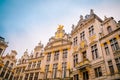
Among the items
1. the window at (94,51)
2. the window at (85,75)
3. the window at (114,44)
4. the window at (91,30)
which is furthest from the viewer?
the window at (91,30)

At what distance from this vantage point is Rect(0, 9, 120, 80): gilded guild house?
17406 millimetres

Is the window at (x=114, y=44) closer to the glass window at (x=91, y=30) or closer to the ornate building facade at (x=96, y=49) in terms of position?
the ornate building facade at (x=96, y=49)

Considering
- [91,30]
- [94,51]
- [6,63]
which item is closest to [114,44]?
[94,51]

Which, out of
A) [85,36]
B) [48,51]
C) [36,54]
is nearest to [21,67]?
[36,54]

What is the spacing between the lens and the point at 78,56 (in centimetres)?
2295

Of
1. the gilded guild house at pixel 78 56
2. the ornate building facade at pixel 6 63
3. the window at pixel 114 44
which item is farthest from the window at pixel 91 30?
the ornate building facade at pixel 6 63

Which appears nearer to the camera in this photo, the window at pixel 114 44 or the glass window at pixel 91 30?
the window at pixel 114 44

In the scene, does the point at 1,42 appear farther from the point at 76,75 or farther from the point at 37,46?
the point at 76,75

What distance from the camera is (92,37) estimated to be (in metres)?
21.8

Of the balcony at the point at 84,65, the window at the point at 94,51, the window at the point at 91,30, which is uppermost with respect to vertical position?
the window at the point at 91,30

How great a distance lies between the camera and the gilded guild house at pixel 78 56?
57.1 ft

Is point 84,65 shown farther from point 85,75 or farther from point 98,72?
point 98,72

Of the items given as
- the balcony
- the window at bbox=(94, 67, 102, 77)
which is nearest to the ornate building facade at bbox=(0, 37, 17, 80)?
the balcony

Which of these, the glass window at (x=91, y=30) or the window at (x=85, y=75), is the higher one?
the glass window at (x=91, y=30)
